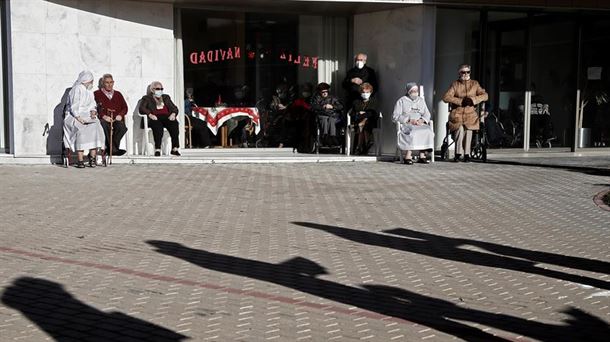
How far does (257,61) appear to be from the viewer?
18531mm

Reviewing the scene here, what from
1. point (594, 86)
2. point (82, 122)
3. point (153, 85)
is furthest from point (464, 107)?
point (82, 122)

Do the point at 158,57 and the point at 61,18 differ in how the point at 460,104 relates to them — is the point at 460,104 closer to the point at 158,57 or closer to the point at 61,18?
the point at 158,57

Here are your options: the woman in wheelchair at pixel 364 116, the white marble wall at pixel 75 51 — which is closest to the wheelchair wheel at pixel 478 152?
the woman in wheelchair at pixel 364 116

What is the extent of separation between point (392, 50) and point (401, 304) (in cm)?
1259

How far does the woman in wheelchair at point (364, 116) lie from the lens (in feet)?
57.6

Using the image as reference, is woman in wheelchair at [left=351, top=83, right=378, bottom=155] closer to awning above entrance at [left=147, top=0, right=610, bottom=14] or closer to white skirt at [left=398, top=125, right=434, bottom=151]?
white skirt at [left=398, top=125, right=434, bottom=151]

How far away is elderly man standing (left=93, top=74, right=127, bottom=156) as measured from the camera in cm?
1593

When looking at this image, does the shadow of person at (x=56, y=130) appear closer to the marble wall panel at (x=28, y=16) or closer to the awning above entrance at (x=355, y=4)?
the marble wall panel at (x=28, y=16)

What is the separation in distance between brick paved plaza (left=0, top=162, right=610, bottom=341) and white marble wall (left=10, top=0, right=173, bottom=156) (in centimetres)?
285

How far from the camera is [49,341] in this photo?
5.07 m

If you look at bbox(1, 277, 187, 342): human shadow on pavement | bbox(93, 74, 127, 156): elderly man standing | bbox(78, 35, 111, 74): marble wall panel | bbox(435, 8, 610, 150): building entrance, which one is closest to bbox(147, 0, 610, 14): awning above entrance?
bbox(435, 8, 610, 150): building entrance

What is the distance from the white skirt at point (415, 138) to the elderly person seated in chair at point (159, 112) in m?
4.42

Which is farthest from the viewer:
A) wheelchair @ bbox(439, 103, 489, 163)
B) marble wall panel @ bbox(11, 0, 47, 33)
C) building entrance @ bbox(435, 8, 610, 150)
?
building entrance @ bbox(435, 8, 610, 150)

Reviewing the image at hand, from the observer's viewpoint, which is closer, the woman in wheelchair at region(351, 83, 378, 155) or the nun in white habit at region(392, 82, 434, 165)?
the nun in white habit at region(392, 82, 434, 165)
